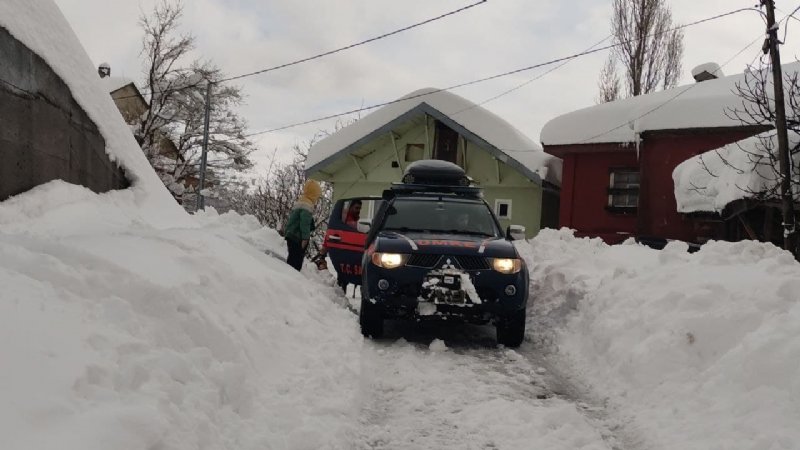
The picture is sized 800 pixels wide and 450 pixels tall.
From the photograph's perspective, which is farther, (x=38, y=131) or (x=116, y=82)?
(x=116, y=82)

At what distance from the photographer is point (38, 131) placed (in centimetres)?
664

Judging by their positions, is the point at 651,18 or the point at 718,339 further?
the point at 651,18

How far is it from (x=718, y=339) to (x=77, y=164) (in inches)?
302

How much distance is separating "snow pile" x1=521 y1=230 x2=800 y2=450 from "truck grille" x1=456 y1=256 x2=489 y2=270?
1224 millimetres

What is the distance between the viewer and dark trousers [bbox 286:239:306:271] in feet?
28.6

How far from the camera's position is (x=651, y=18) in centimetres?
2733

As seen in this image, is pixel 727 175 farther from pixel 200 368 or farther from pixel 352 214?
pixel 200 368

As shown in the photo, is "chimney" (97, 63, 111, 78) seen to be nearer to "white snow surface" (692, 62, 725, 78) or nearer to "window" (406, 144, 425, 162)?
"window" (406, 144, 425, 162)

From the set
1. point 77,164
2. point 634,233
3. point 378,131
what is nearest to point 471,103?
point 378,131

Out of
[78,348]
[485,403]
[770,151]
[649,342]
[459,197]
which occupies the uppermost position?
[770,151]

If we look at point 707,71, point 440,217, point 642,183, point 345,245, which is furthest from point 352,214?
point 707,71

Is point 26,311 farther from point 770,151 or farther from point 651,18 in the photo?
point 651,18

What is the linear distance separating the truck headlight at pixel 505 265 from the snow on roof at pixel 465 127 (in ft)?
45.5

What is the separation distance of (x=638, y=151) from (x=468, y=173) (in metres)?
6.84
